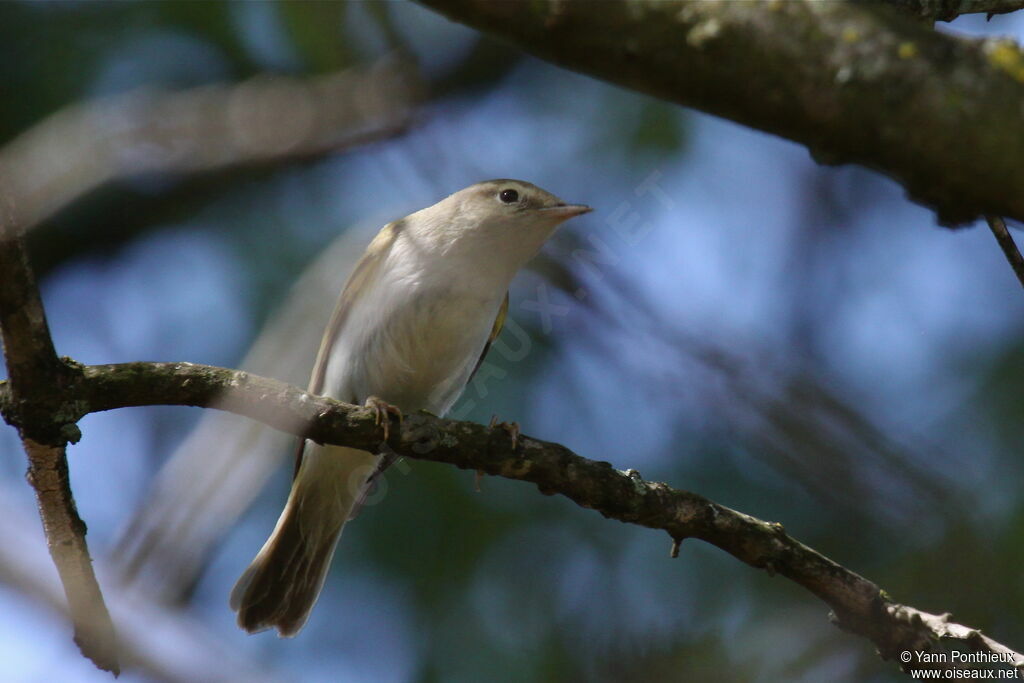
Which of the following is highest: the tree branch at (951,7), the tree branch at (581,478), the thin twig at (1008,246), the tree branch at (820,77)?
the tree branch at (951,7)

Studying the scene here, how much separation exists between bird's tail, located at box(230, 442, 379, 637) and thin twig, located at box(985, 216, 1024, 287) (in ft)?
10.0

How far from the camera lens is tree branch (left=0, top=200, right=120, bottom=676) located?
2285 mm

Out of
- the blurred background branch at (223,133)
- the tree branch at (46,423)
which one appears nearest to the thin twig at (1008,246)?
the blurred background branch at (223,133)

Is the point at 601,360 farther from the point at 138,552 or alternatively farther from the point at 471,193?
the point at 138,552

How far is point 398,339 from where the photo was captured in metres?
4.53

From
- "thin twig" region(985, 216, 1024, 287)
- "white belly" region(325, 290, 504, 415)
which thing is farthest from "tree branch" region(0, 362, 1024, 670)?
"white belly" region(325, 290, 504, 415)

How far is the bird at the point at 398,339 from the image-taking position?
455cm

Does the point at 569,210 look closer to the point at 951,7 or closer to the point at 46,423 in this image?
the point at 951,7

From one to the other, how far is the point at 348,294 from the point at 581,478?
2360 millimetres

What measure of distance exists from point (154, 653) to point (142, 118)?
283cm

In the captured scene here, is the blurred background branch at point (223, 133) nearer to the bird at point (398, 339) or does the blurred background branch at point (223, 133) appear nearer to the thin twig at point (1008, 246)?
the bird at point (398, 339)

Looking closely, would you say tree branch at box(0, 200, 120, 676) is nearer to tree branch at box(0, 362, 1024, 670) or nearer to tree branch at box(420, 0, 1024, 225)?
tree branch at box(0, 362, 1024, 670)

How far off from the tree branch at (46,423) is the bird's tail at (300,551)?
222 cm

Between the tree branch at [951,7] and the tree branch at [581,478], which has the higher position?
the tree branch at [951,7]
